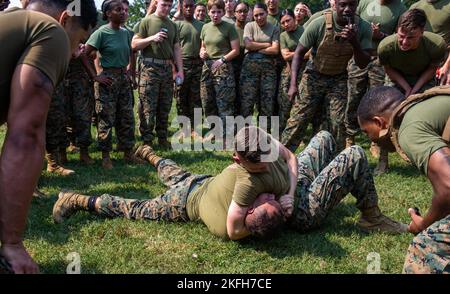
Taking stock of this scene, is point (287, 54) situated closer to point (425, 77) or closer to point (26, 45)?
point (425, 77)

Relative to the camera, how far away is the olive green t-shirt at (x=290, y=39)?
7.81 meters

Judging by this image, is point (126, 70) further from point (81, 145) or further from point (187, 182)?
point (187, 182)

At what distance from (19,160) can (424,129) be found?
1940 millimetres

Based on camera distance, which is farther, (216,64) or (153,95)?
(216,64)

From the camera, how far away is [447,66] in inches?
234

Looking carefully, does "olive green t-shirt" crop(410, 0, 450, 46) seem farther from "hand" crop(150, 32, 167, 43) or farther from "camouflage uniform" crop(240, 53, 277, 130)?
"hand" crop(150, 32, 167, 43)

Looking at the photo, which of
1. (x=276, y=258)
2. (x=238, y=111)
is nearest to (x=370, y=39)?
(x=238, y=111)

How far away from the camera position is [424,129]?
2.44m

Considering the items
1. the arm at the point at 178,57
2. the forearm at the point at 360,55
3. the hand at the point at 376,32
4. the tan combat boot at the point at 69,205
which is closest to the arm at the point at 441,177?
the tan combat boot at the point at 69,205

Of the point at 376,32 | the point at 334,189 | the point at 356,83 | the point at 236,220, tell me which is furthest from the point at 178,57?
the point at 236,220

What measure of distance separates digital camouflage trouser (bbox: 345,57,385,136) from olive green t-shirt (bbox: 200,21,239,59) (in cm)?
222

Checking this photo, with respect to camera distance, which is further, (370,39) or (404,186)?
(370,39)

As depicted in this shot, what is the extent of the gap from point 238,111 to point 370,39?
9.60ft

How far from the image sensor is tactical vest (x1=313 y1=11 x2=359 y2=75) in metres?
5.85
